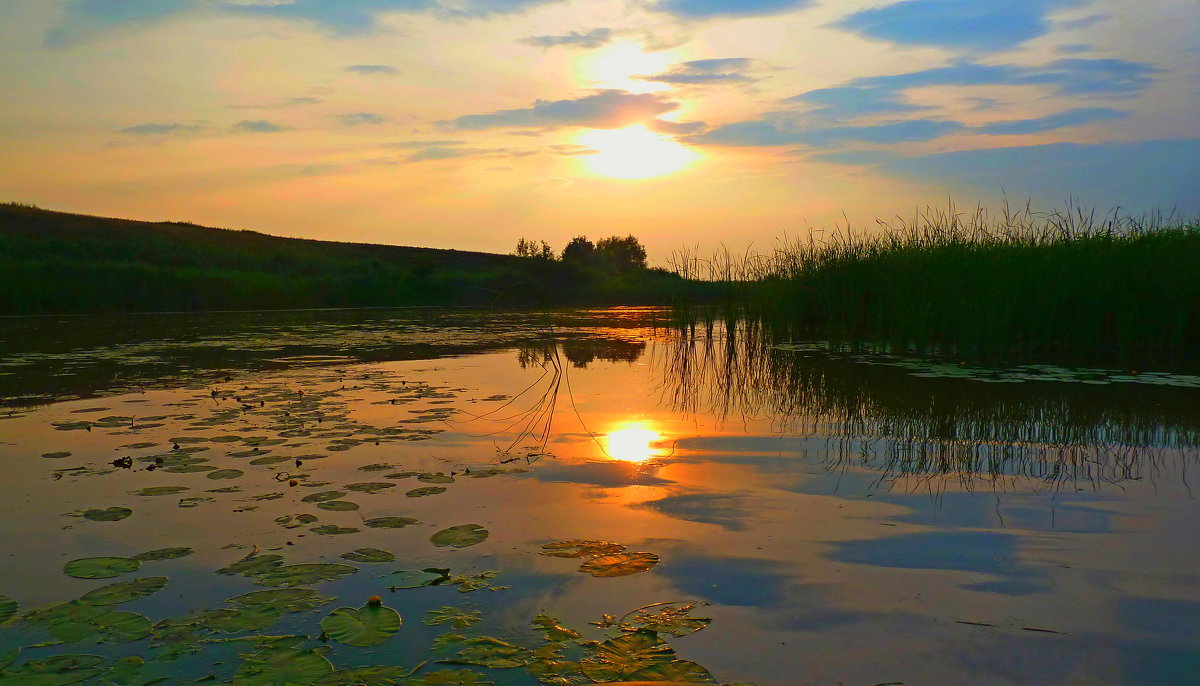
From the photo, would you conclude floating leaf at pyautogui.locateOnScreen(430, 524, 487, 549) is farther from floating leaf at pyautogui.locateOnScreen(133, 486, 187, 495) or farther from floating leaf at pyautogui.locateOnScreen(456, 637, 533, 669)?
floating leaf at pyautogui.locateOnScreen(133, 486, 187, 495)

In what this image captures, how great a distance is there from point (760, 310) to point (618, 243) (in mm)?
48789

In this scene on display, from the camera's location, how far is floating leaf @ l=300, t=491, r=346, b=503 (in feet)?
11.7

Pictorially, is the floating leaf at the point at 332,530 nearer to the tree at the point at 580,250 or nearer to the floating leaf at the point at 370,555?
the floating leaf at the point at 370,555

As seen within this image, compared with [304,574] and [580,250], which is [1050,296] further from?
[580,250]

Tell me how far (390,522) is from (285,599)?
0.79m

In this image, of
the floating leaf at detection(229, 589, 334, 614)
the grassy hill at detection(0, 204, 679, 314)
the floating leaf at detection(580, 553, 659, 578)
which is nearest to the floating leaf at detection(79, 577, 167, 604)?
the floating leaf at detection(229, 589, 334, 614)

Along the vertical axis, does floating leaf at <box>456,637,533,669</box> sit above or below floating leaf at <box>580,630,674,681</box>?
below

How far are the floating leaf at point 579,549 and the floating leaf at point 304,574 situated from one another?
69 centimetres

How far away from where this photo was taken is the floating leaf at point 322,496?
3.56 meters

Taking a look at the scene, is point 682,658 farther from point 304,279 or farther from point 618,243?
point 618,243

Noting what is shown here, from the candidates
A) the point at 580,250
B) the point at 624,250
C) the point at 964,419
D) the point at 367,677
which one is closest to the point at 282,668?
the point at 367,677

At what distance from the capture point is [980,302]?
870cm

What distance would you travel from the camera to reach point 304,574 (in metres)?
2.67

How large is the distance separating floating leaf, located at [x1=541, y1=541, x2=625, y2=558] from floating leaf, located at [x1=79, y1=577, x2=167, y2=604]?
1289mm
